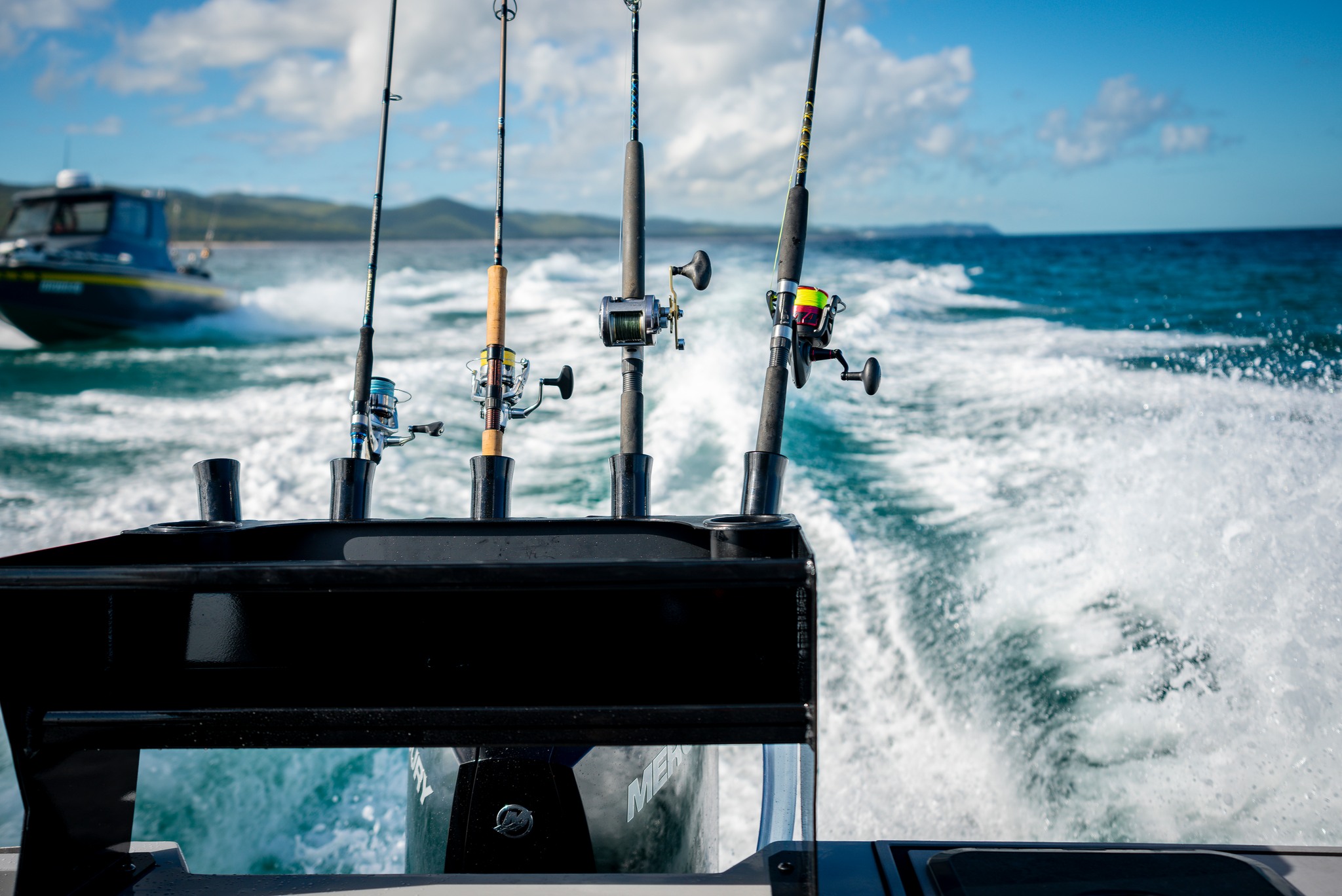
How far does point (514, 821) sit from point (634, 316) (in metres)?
0.87

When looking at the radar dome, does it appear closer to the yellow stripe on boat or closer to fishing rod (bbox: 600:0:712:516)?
the yellow stripe on boat

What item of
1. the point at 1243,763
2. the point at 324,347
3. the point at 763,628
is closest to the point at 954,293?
the point at 324,347

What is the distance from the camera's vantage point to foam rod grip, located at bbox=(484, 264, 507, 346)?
74.6 inches

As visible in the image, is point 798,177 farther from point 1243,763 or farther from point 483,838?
point 1243,763

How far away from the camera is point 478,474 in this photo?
5.00ft

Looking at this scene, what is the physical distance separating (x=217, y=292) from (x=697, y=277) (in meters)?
12.2

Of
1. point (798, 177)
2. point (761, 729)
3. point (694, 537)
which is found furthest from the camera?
point (798, 177)

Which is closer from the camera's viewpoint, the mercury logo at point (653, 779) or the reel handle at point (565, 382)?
the mercury logo at point (653, 779)

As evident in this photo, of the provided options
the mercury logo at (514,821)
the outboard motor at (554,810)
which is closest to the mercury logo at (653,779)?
the outboard motor at (554,810)

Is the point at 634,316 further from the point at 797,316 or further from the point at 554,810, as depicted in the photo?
the point at 554,810

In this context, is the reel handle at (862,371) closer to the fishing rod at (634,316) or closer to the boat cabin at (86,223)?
the fishing rod at (634,316)

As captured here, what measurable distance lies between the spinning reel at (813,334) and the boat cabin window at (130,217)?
39.0 feet

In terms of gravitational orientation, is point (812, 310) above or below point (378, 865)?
above

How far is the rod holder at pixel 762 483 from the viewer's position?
1242mm
